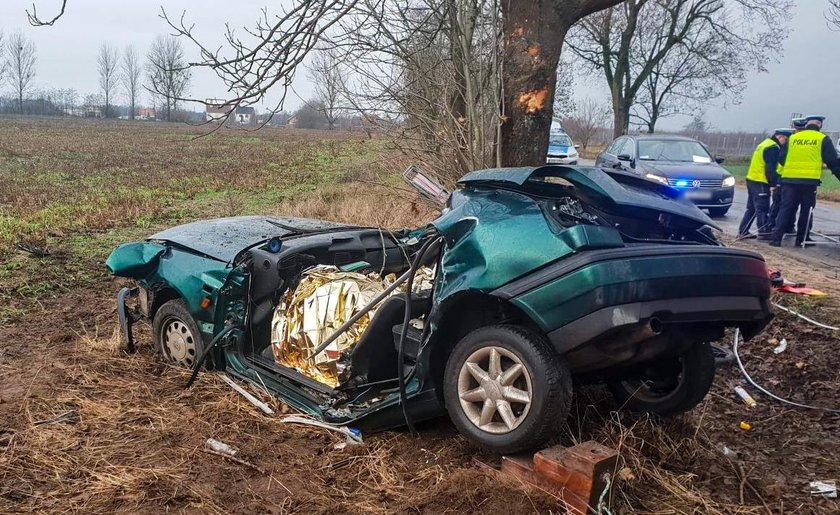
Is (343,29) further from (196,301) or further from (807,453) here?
(807,453)

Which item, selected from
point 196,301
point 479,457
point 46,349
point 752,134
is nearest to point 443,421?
point 479,457

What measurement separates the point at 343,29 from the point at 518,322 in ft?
17.5

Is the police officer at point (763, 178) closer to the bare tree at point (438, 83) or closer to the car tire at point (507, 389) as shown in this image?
the bare tree at point (438, 83)

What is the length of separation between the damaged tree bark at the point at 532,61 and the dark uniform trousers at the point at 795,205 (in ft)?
19.4

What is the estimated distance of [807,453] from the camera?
144 inches

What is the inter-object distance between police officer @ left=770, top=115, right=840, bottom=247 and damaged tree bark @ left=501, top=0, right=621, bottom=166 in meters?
5.92

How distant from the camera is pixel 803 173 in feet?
32.1

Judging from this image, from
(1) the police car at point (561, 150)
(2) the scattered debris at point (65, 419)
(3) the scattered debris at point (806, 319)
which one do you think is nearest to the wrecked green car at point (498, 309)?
(2) the scattered debris at point (65, 419)

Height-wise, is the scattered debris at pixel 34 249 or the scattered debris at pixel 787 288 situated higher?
the scattered debris at pixel 787 288

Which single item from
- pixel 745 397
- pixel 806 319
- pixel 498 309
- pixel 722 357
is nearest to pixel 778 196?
pixel 806 319

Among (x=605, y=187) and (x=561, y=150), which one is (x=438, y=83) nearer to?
(x=605, y=187)

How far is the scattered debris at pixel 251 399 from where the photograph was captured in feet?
13.1

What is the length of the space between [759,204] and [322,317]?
9.16m

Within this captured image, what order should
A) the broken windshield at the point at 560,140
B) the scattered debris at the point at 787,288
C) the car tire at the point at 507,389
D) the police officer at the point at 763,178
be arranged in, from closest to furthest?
the car tire at the point at 507,389
the scattered debris at the point at 787,288
the police officer at the point at 763,178
the broken windshield at the point at 560,140
